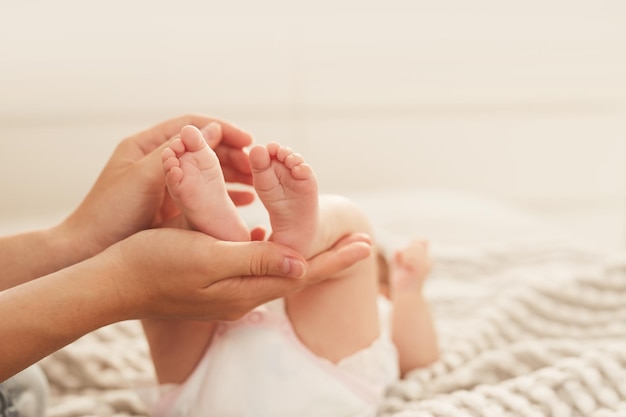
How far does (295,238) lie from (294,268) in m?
0.05

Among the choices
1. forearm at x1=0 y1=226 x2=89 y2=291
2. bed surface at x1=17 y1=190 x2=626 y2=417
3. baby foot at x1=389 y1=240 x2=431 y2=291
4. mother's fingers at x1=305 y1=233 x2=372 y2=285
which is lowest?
bed surface at x1=17 y1=190 x2=626 y2=417

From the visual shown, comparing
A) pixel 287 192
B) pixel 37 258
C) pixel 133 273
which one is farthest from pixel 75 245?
pixel 287 192

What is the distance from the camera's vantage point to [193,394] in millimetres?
768

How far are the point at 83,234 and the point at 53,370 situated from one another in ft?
0.81

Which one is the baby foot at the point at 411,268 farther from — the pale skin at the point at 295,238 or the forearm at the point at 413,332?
the pale skin at the point at 295,238

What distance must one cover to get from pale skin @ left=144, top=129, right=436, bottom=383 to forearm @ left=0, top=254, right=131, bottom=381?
105 millimetres

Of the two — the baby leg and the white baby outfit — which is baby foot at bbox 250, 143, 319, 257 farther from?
the white baby outfit

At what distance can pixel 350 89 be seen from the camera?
1942mm

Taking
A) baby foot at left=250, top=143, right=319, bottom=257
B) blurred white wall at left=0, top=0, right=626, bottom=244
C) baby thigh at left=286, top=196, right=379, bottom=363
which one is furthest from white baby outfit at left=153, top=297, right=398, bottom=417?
blurred white wall at left=0, top=0, right=626, bottom=244

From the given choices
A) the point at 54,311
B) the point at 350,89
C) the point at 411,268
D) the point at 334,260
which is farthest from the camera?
the point at 350,89

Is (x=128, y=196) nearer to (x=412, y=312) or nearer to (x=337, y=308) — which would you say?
(x=337, y=308)

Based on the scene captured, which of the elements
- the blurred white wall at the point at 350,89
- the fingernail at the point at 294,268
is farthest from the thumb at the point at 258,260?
the blurred white wall at the point at 350,89

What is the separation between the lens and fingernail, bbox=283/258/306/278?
0.63 meters

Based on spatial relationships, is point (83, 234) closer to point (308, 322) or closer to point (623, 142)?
point (308, 322)
